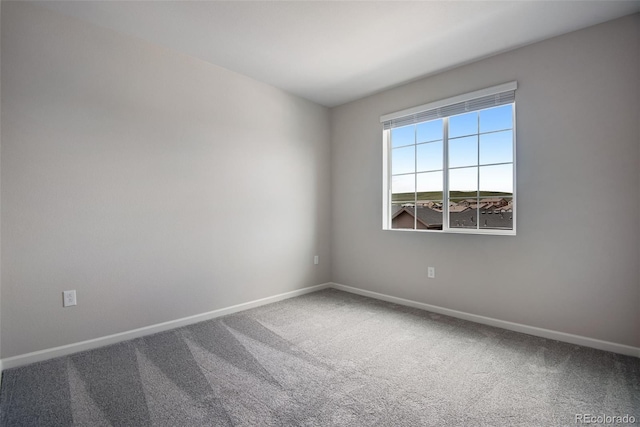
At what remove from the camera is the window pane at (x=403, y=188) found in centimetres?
349

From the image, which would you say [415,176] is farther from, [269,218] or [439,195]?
[269,218]

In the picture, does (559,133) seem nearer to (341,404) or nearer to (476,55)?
(476,55)

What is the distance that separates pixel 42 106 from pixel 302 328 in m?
2.61

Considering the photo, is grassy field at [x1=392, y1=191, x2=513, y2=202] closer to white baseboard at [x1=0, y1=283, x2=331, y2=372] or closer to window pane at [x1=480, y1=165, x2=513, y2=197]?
window pane at [x1=480, y1=165, x2=513, y2=197]

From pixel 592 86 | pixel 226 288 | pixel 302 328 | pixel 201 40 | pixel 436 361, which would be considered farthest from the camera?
pixel 226 288

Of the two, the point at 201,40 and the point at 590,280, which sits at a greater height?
the point at 201,40

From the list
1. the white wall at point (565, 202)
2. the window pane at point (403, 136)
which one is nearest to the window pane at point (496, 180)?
the white wall at point (565, 202)

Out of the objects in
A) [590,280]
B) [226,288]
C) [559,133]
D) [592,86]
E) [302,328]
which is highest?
[592,86]

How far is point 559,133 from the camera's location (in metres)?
2.46

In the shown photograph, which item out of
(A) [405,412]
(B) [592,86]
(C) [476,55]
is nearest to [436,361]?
(A) [405,412]

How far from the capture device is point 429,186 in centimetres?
333

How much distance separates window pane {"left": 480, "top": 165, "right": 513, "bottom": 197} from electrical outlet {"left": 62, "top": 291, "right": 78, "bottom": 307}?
3543mm

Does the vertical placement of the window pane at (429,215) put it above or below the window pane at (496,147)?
below

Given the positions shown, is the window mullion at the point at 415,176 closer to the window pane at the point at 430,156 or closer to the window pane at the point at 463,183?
the window pane at the point at 430,156
